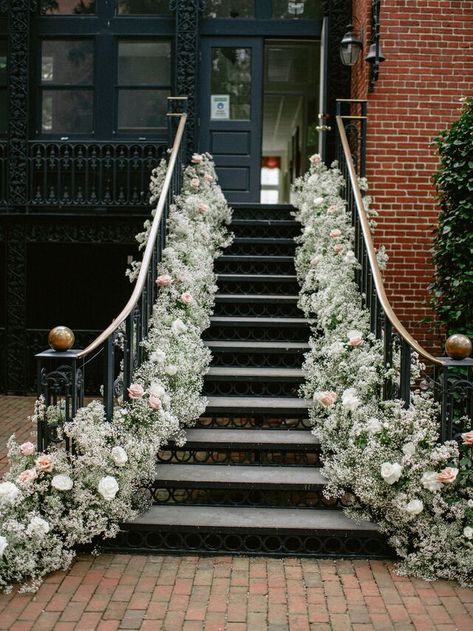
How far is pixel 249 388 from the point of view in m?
6.26

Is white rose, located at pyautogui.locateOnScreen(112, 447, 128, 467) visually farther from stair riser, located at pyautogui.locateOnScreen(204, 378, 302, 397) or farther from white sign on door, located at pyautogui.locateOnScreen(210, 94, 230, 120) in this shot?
white sign on door, located at pyautogui.locateOnScreen(210, 94, 230, 120)

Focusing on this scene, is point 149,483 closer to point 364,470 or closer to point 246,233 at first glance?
point 364,470

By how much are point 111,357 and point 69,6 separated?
276 inches

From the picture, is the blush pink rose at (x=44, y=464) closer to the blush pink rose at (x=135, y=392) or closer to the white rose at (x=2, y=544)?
the white rose at (x=2, y=544)

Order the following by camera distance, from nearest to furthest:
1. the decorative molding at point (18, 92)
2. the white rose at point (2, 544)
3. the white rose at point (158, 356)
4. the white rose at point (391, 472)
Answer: the white rose at point (2, 544) < the white rose at point (391, 472) < the white rose at point (158, 356) < the decorative molding at point (18, 92)

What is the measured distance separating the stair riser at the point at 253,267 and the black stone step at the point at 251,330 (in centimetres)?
94

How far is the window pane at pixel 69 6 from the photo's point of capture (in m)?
10.1

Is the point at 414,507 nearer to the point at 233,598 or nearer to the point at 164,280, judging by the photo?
the point at 233,598

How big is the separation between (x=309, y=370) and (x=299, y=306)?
1.04 meters

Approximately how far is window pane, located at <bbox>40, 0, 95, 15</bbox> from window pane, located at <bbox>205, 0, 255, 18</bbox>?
63.1 inches

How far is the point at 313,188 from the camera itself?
8.07 meters

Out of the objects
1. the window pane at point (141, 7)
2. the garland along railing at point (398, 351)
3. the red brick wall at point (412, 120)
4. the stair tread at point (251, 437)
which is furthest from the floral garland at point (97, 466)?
the window pane at point (141, 7)

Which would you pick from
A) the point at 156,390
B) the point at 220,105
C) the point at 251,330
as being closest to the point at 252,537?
the point at 156,390

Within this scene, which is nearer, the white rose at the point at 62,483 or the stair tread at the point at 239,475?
the white rose at the point at 62,483
